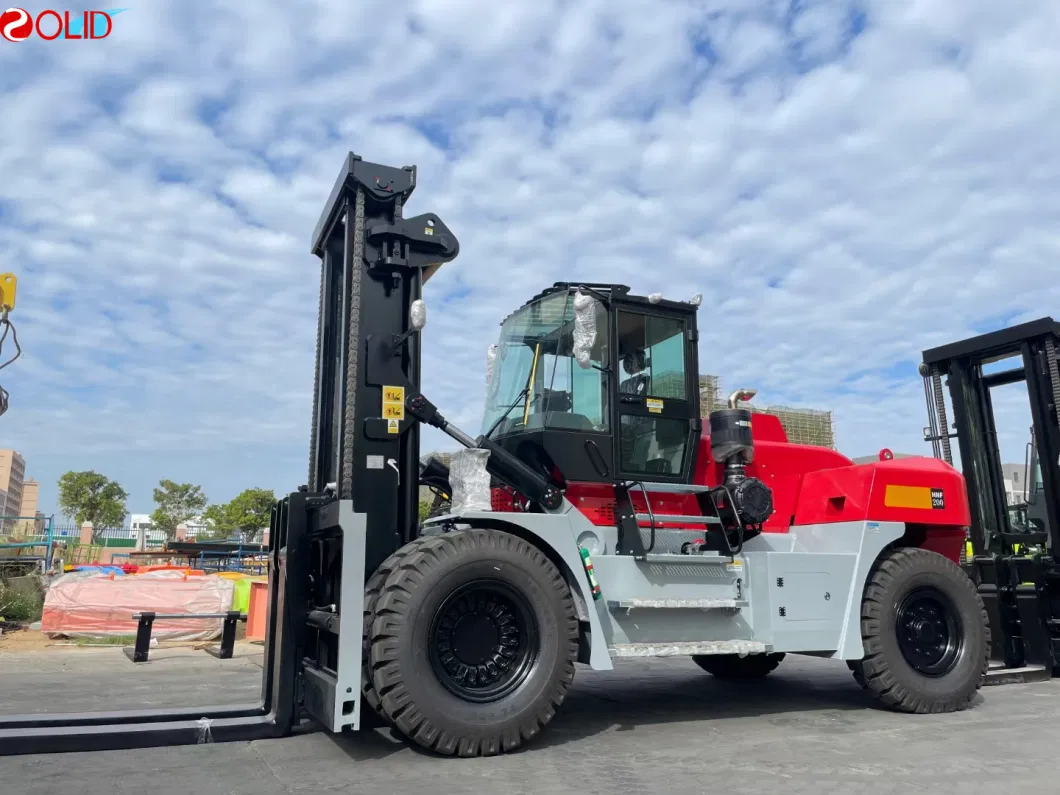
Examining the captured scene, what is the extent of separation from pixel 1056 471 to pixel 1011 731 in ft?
12.8

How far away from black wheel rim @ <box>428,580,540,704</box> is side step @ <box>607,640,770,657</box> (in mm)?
712

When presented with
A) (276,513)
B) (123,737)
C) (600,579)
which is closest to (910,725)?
(600,579)

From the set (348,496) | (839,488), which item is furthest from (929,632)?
(348,496)

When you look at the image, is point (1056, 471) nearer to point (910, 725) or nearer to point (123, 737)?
point (910, 725)

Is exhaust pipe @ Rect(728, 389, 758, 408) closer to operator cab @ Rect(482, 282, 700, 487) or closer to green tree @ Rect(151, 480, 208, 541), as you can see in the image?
operator cab @ Rect(482, 282, 700, 487)

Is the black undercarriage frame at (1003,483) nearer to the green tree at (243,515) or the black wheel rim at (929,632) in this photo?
the black wheel rim at (929,632)

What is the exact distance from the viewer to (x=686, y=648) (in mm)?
5832

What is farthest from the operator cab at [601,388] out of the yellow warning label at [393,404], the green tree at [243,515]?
the green tree at [243,515]

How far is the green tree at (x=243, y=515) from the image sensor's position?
52.0 m

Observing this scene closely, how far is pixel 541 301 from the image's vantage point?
661cm

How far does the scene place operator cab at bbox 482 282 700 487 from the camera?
238 inches

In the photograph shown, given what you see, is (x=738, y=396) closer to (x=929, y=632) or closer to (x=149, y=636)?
(x=929, y=632)

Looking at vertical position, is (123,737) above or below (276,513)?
below

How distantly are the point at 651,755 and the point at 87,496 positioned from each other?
51.5 m
